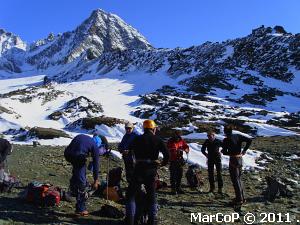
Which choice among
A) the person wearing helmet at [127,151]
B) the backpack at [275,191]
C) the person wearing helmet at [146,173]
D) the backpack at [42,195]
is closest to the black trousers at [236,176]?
the backpack at [275,191]

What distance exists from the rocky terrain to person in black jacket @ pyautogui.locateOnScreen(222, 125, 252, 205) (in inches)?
17.2

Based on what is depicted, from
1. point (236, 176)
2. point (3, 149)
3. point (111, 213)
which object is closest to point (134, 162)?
point (111, 213)

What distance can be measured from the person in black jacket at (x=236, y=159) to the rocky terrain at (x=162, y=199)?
0.44 metres

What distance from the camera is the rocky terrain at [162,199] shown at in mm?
11506

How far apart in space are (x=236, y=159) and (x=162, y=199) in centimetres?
281

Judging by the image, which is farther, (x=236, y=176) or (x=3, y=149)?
(x=236, y=176)

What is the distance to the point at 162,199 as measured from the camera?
14961mm

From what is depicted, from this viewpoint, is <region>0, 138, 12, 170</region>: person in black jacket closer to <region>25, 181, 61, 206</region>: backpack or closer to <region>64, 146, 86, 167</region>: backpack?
<region>25, 181, 61, 206</region>: backpack

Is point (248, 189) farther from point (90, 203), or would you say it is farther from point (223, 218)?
point (90, 203)

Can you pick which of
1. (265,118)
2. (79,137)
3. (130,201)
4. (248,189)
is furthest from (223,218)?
(265,118)

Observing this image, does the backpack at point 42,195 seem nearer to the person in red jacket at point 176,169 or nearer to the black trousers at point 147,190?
the black trousers at point 147,190

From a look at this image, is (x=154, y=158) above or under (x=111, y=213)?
above

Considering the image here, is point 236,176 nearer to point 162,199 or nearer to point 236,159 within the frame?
point 236,159

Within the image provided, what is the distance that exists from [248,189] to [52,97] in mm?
79110
